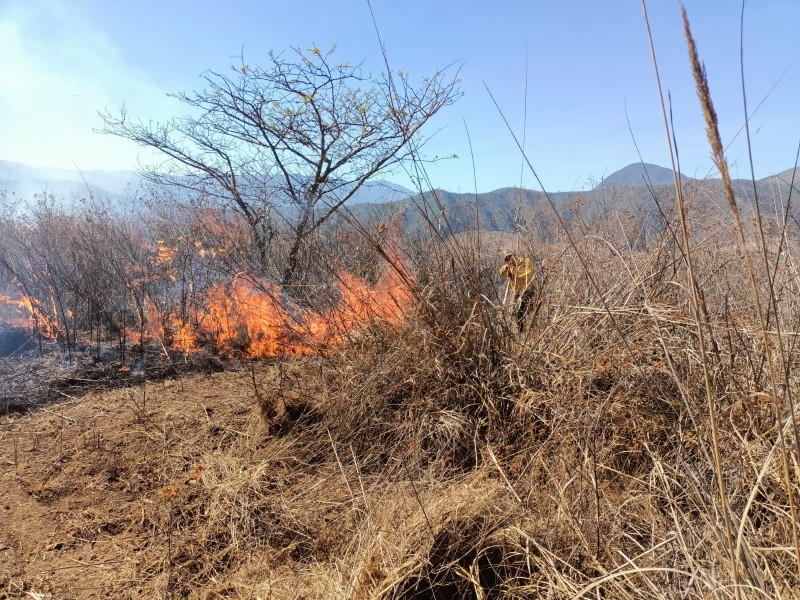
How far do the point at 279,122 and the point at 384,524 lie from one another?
20.5 ft

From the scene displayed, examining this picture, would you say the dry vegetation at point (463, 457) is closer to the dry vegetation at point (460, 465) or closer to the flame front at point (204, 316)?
the dry vegetation at point (460, 465)

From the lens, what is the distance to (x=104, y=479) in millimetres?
3006

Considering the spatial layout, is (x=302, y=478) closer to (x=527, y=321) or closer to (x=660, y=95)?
(x=527, y=321)

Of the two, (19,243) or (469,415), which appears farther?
(19,243)

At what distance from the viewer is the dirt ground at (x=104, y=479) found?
2277mm

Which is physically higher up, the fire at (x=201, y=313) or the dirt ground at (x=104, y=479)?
the fire at (x=201, y=313)

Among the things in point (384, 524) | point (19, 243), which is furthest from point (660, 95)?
point (19, 243)

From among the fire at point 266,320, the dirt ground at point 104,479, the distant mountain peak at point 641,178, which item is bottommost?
the dirt ground at point 104,479

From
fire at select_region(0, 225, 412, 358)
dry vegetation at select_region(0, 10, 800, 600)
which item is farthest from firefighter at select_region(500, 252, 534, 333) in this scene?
fire at select_region(0, 225, 412, 358)

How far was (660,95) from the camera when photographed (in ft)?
3.21

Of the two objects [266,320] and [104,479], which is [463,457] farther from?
[266,320]

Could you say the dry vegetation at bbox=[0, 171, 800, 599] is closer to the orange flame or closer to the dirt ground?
the dirt ground

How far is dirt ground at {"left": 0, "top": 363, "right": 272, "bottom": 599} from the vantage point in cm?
228

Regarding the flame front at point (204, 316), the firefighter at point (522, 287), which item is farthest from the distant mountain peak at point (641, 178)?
the flame front at point (204, 316)
